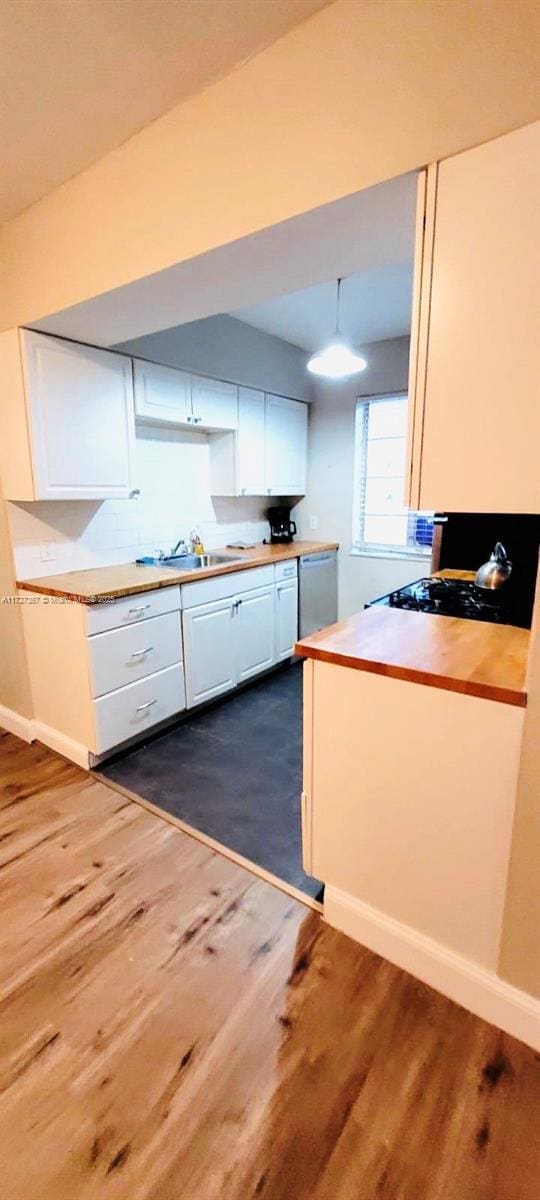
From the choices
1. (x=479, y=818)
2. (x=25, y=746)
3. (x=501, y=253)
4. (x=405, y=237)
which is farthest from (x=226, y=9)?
(x=25, y=746)

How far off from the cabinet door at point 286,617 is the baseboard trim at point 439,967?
2.17 meters

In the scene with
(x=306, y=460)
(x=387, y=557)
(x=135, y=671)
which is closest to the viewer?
(x=135, y=671)

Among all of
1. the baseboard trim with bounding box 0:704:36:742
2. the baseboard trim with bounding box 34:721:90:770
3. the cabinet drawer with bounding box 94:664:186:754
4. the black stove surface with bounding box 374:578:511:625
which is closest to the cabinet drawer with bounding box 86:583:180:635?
the cabinet drawer with bounding box 94:664:186:754

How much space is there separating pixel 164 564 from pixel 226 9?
244 cm

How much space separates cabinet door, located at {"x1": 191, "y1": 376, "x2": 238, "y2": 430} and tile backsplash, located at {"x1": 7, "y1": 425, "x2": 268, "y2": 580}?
0.80 ft

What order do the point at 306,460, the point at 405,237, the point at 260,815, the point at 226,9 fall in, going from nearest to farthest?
the point at 226,9, the point at 405,237, the point at 260,815, the point at 306,460

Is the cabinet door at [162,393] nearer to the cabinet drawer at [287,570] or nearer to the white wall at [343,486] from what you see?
the cabinet drawer at [287,570]

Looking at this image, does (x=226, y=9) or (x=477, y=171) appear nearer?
(x=477, y=171)

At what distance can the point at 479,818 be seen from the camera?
1.26 metres

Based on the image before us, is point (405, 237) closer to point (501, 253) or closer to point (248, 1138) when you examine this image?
point (501, 253)

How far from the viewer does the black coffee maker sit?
426 centimetres

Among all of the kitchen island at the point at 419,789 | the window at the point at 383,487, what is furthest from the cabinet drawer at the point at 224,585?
the kitchen island at the point at 419,789

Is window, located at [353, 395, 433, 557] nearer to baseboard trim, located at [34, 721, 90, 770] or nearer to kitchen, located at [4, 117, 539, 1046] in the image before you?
kitchen, located at [4, 117, 539, 1046]

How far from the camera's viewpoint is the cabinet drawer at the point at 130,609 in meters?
2.32
